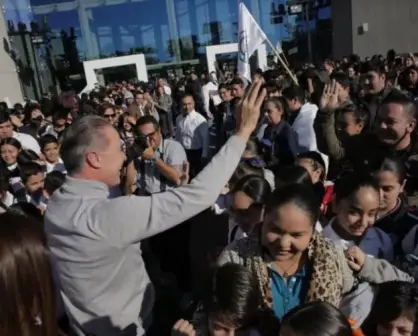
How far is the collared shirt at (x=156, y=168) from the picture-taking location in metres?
3.62

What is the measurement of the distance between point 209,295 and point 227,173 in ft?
1.71

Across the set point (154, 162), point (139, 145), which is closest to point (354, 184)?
point (154, 162)

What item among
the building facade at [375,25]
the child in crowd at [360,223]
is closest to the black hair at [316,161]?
the child in crowd at [360,223]

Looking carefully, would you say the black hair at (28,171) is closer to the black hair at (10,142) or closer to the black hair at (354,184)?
the black hair at (10,142)

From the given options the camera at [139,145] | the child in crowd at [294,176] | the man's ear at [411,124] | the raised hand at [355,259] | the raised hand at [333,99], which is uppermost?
the raised hand at [333,99]

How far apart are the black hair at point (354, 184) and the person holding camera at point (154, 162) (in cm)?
160

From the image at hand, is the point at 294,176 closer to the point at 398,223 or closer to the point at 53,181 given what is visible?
the point at 398,223

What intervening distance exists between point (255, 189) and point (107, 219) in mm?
986

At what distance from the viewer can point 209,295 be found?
5.88 feet

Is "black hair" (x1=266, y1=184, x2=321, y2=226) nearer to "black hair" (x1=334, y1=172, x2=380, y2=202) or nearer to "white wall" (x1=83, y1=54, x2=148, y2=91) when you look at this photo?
"black hair" (x1=334, y1=172, x2=380, y2=202)

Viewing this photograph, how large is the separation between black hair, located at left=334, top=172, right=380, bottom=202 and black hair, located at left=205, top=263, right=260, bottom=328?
2.19ft

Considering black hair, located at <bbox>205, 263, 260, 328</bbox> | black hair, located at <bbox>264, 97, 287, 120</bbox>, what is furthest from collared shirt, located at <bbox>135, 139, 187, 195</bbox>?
black hair, located at <bbox>205, 263, 260, 328</bbox>

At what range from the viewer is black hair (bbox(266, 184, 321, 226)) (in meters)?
1.72

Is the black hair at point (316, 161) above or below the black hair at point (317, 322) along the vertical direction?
above
